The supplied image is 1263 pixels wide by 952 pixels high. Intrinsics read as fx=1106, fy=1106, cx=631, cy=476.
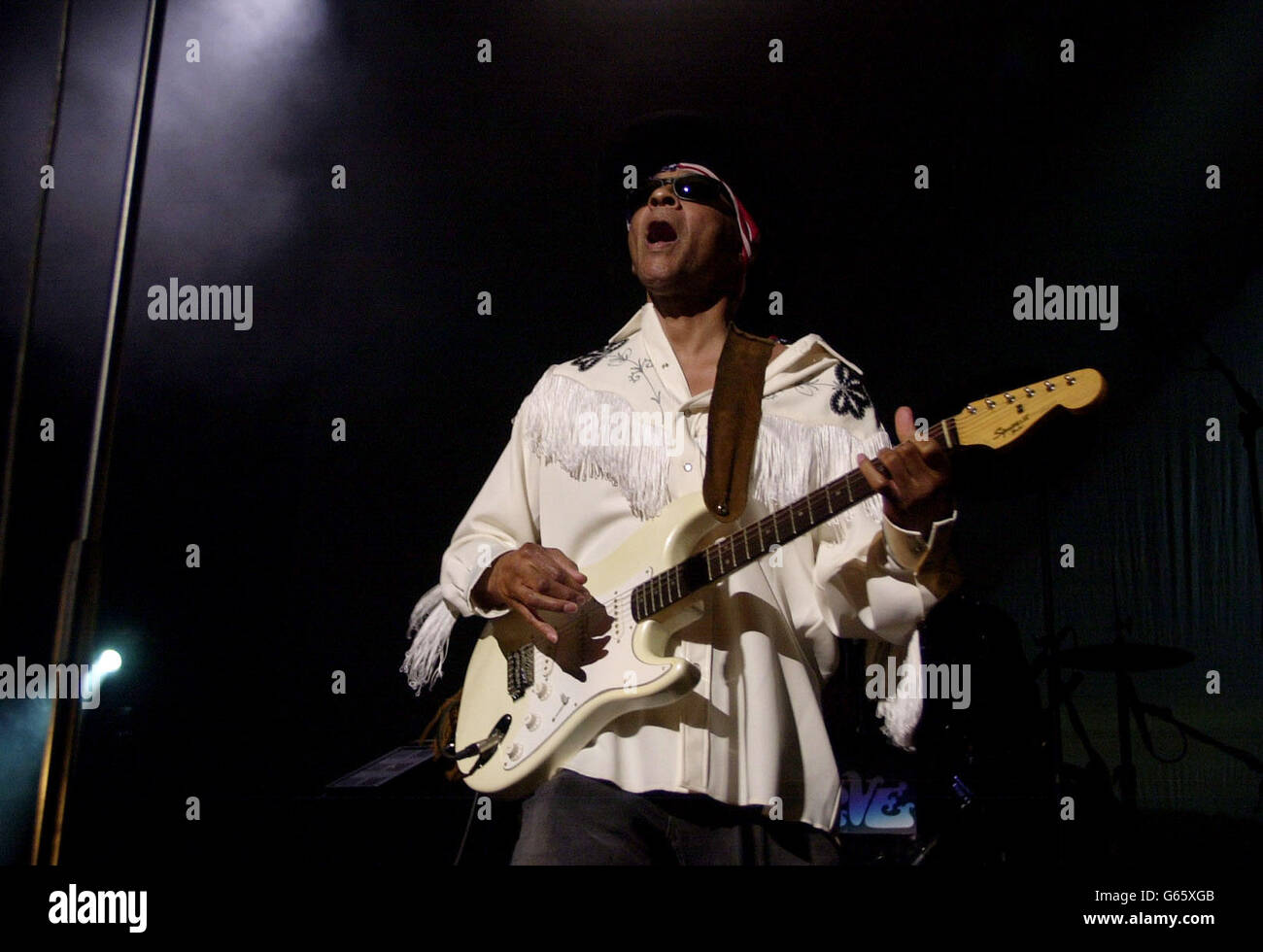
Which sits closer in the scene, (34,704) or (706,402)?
(706,402)

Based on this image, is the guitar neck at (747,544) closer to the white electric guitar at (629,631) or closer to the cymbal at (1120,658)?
the white electric guitar at (629,631)

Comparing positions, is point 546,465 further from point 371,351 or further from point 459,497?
point 371,351

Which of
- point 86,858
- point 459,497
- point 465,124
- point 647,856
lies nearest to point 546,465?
point 459,497

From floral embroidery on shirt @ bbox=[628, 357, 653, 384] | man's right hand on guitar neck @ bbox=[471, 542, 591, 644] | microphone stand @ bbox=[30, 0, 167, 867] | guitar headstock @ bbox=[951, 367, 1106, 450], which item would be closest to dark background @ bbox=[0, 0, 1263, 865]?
floral embroidery on shirt @ bbox=[628, 357, 653, 384]

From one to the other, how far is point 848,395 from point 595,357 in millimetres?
520

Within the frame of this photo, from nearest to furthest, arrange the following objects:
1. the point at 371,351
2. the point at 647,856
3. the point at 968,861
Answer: the point at 647,856
the point at 968,861
the point at 371,351

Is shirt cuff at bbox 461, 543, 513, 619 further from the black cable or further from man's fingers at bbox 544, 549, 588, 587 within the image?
the black cable

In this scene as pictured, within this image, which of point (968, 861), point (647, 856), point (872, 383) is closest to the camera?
point (647, 856)

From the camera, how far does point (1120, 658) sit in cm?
213

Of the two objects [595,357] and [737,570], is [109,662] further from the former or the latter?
[737,570]

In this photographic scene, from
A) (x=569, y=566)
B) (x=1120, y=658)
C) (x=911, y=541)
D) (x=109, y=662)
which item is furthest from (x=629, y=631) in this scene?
(x=109, y=662)

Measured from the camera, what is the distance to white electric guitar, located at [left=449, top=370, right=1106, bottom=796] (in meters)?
1.75

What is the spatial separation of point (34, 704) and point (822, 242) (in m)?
2.02

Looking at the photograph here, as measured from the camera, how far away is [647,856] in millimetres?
1795
